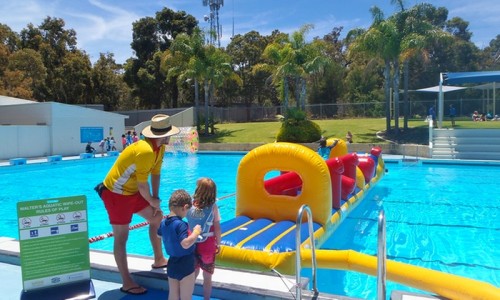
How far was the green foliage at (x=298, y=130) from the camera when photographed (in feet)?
82.4

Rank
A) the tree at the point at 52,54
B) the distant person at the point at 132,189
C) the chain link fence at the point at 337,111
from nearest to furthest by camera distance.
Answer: the distant person at the point at 132,189, the chain link fence at the point at 337,111, the tree at the point at 52,54

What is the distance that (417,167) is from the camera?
58.0ft

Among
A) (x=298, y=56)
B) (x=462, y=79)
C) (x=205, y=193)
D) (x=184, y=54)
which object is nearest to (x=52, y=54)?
(x=184, y=54)

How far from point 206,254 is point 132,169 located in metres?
1.01

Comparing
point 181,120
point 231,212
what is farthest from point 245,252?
point 181,120

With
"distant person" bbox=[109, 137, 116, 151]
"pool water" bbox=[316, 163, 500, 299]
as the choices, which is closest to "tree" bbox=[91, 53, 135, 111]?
"distant person" bbox=[109, 137, 116, 151]

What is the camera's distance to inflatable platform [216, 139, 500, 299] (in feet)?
11.9

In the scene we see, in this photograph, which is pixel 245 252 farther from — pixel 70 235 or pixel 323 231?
pixel 70 235

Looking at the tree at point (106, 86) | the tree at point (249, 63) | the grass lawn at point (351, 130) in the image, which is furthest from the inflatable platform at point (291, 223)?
the tree at point (106, 86)

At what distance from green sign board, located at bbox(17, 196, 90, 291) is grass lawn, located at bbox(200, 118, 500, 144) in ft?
71.5

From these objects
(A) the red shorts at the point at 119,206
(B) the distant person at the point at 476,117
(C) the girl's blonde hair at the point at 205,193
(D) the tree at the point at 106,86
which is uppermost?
(D) the tree at the point at 106,86

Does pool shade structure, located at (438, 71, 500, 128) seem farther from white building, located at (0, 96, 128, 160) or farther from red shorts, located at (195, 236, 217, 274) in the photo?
white building, located at (0, 96, 128, 160)

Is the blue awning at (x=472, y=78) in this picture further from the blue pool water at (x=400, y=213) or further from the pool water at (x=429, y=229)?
the pool water at (x=429, y=229)

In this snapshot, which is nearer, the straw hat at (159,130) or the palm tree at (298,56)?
the straw hat at (159,130)
